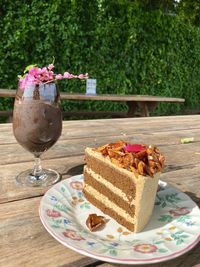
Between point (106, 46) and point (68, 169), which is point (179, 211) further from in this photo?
point (106, 46)

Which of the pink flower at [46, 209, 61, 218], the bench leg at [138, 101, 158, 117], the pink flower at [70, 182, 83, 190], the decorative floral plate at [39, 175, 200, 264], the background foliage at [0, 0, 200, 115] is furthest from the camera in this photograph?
the bench leg at [138, 101, 158, 117]

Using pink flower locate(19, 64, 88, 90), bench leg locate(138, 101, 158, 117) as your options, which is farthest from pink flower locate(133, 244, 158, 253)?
bench leg locate(138, 101, 158, 117)

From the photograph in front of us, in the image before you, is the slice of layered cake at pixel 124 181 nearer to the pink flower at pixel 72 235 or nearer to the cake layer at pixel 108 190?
the cake layer at pixel 108 190

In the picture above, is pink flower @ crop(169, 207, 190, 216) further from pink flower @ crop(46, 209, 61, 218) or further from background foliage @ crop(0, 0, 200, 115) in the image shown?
background foliage @ crop(0, 0, 200, 115)

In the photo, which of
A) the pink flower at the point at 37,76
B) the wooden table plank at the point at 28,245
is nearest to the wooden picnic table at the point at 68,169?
the wooden table plank at the point at 28,245

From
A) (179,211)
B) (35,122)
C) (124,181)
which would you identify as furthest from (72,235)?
(35,122)

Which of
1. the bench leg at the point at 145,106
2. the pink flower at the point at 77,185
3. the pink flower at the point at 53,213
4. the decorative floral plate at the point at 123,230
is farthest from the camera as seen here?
the bench leg at the point at 145,106

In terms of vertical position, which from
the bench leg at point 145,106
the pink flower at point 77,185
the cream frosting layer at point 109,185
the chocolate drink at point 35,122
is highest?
the chocolate drink at point 35,122
